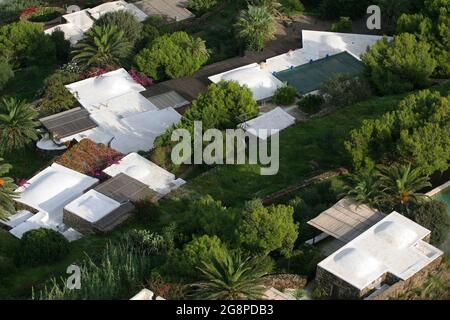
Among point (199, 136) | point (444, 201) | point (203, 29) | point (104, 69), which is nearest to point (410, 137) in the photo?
point (444, 201)

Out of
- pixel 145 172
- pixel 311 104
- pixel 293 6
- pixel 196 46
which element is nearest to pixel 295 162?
pixel 311 104

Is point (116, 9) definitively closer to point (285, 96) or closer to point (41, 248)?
point (285, 96)

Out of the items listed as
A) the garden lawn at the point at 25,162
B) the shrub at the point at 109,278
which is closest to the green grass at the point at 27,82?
the garden lawn at the point at 25,162

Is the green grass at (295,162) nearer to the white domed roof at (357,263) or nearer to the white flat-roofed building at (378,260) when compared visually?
the white flat-roofed building at (378,260)

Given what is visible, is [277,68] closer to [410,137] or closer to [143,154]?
[143,154]

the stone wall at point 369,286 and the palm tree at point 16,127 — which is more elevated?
the stone wall at point 369,286
